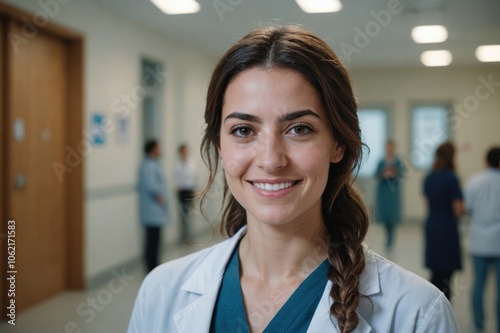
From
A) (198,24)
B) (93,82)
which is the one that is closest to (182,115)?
(198,24)

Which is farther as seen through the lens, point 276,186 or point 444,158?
point 444,158

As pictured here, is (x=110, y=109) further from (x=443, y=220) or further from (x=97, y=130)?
(x=443, y=220)

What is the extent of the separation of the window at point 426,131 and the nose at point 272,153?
8.26 metres

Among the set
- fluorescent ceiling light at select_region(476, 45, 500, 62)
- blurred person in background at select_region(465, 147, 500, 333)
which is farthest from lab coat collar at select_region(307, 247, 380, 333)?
fluorescent ceiling light at select_region(476, 45, 500, 62)

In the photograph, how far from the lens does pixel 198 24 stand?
18.0 feet


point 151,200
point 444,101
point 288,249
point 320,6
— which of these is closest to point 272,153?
point 288,249

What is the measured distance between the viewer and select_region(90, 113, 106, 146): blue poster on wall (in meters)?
4.58

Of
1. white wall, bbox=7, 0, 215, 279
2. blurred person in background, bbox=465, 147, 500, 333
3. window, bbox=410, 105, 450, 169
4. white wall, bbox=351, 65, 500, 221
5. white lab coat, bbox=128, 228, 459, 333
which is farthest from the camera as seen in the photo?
window, bbox=410, 105, 450, 169

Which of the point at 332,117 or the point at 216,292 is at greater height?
the point at 332,117

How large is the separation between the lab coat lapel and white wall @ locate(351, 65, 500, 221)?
7.60 m

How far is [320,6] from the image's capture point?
186 inches

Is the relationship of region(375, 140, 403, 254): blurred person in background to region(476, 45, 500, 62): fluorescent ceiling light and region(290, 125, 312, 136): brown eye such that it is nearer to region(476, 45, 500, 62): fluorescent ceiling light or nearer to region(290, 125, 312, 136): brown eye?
region(476, 45, 500, 62): fluorescent ceiling light

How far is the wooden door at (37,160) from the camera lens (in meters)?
3.71

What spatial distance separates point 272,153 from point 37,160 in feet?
11.4
